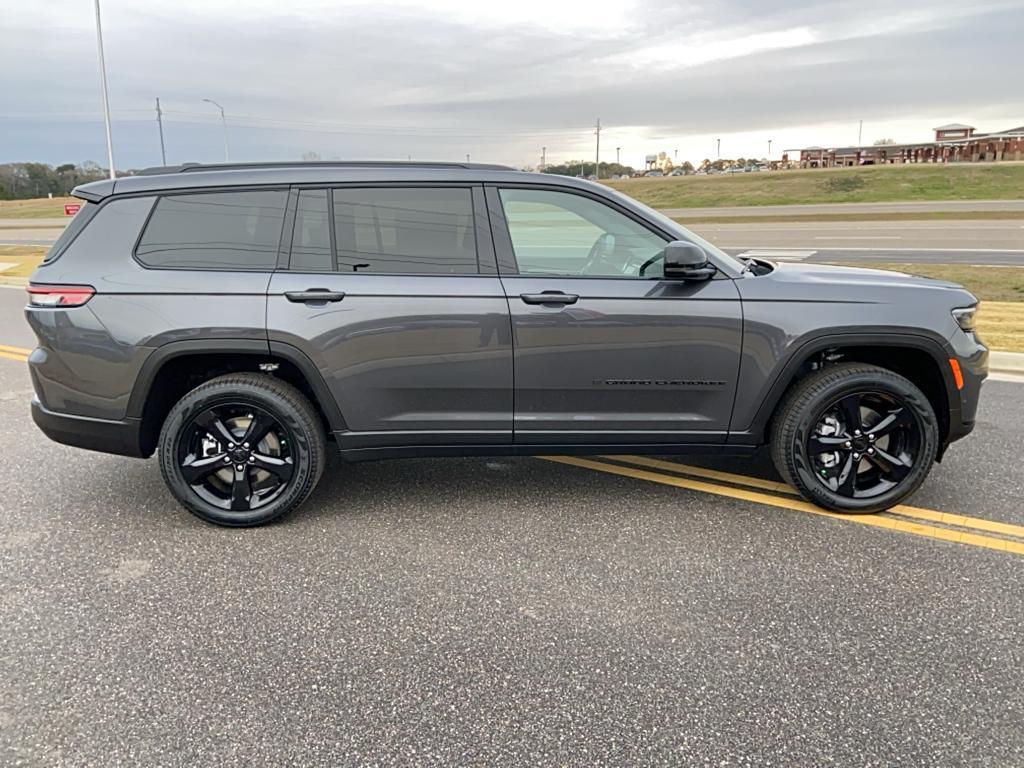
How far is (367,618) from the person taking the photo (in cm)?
305

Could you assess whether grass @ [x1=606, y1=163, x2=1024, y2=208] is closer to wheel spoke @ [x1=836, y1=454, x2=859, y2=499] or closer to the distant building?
the distant building

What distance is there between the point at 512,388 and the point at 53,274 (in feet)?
7.94

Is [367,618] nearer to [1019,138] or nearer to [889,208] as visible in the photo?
[889,208]

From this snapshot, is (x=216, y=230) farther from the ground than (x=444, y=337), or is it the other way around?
(x=216, y=230)

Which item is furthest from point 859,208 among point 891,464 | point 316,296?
point 316,296

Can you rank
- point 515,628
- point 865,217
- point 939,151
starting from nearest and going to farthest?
point 515,628 < point 865,217 < point 939,151

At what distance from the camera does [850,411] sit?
3.85 metres

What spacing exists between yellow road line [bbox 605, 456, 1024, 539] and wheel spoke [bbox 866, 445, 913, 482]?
23 centimetres

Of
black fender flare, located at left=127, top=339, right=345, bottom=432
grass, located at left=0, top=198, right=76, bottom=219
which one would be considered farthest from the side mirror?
grass, located at left=0, top=198, right=76, bottom=219

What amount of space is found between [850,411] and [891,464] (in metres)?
0.37

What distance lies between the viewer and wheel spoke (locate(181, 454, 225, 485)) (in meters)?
3.85

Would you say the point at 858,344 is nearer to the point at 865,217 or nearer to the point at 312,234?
the point at 312,234

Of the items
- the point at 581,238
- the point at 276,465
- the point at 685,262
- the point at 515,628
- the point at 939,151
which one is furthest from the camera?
the point at 939,151

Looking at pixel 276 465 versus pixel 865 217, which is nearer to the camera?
pixel 276 465
